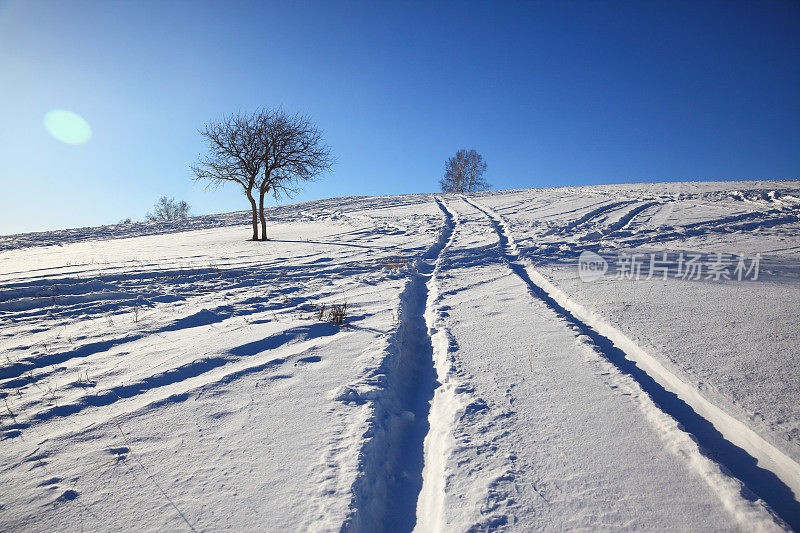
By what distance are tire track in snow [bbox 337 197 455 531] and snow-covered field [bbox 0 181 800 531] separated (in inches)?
0.6

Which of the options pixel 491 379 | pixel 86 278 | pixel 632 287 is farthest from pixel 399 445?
pixel 86 278

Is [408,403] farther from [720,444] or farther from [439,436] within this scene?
[720,444]

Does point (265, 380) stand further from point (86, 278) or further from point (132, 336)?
point (86, 278)

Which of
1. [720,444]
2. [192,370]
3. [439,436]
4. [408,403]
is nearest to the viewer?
[720,444]

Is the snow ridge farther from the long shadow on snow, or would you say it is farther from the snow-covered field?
the long shadow on snow

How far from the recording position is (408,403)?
3117 mm

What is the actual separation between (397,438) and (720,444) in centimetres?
228

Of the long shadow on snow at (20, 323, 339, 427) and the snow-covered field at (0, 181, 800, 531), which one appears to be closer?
the snow-covered field at (0, 181, 800, 531)

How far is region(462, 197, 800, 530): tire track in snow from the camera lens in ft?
6.22

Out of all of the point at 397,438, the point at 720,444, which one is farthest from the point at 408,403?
the point at 720,444

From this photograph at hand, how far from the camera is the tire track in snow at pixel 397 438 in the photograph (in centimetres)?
203

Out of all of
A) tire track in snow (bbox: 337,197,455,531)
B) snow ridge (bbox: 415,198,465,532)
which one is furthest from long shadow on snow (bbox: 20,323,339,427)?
snow ridge (bbox: 415,198,465,532)

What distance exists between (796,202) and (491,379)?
57.3ft

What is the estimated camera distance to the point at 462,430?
2555mm
